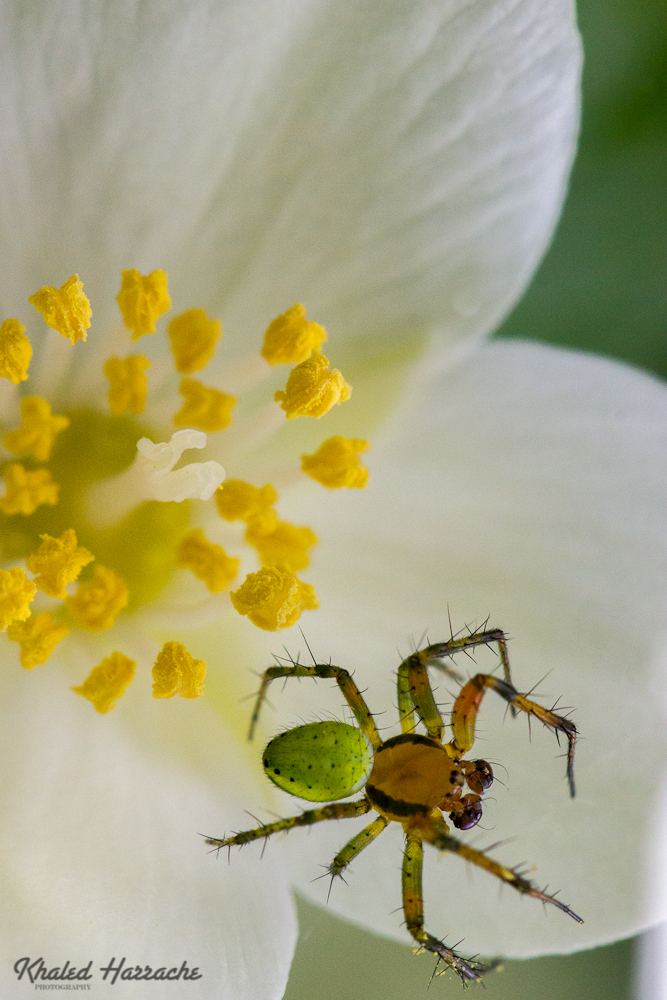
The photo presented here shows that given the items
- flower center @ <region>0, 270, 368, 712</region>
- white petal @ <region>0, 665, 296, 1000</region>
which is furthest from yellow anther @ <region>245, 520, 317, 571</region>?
white petal @ <region>0, 665, 296, 1000</region>

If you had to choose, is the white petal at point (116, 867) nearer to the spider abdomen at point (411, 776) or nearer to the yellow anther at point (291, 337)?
the spider abdomen at point (411, 776)

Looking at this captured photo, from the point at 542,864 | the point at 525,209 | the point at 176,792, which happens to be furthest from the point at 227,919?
the point at 525,209

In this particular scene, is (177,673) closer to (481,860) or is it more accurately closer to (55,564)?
(55,564)

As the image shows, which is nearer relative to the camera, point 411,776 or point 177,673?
point 177,673

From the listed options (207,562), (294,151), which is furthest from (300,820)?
(294,151)

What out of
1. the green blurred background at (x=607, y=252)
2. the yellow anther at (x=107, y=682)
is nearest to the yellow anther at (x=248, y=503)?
the yellow anther at (x=107, y=682)

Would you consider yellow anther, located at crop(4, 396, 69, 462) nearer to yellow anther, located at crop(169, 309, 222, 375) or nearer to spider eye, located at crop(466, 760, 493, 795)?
yellow anther, located at crop(169, 309, 222, 375)
